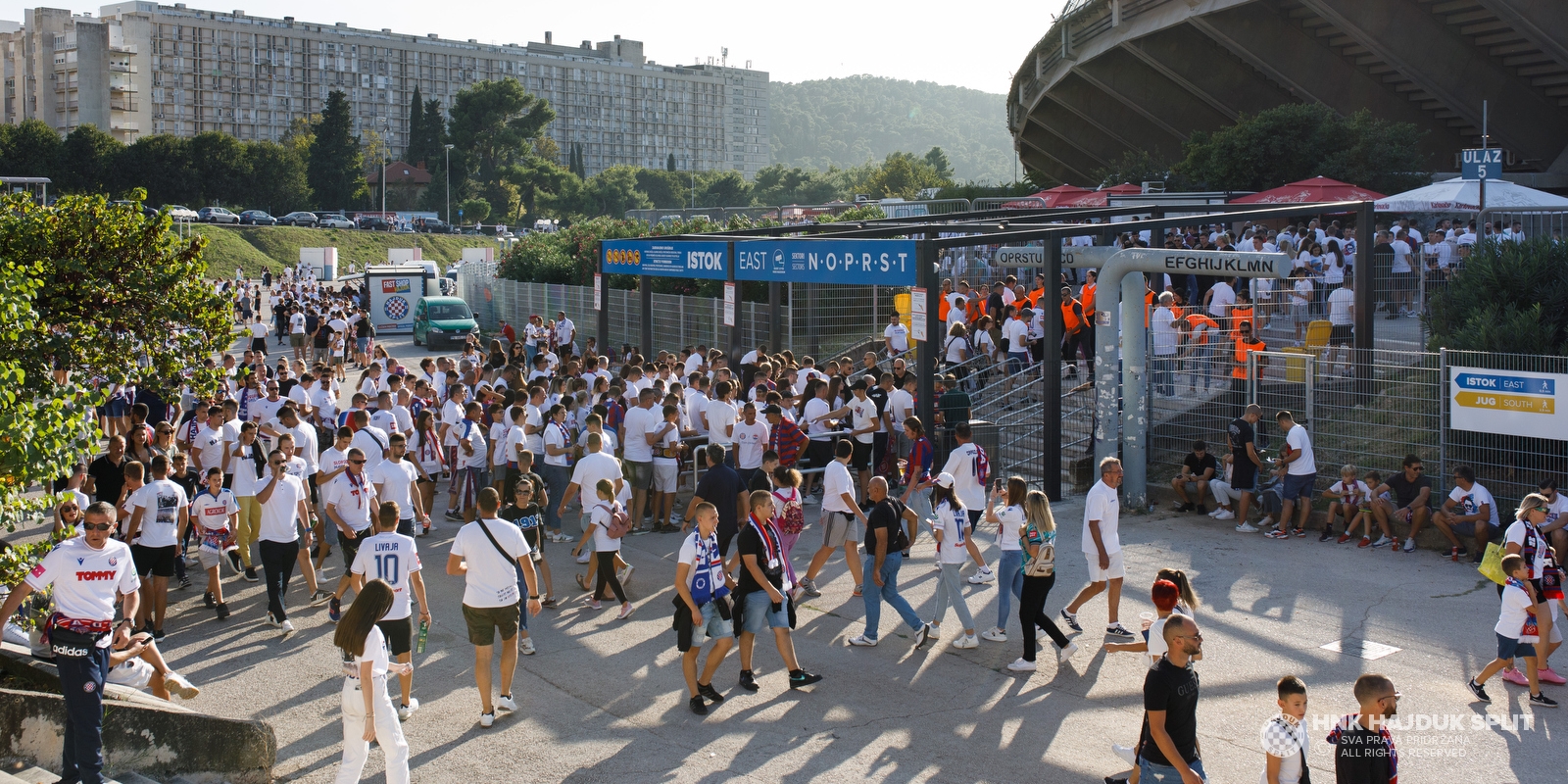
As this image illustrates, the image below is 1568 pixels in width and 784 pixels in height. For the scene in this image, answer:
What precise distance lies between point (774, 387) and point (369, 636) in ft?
29.0

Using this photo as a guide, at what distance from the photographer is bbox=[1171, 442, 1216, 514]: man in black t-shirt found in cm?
1395

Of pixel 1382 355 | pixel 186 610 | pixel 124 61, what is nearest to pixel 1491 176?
pixel 1382 355

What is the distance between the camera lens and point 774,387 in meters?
14.9

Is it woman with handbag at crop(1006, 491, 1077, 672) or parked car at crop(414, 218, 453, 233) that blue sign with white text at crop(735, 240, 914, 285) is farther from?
parked car at crop(414, 218, 453, 233)

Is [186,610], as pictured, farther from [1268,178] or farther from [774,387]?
[1268,178]

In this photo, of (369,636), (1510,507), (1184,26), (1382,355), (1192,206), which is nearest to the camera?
(369,636)

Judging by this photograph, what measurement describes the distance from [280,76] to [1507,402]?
530 feet

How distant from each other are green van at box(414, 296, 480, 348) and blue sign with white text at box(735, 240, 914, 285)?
18.4 m

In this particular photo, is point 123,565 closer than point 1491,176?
Yes

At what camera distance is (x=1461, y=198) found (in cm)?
2006

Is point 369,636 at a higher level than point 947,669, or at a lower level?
higher

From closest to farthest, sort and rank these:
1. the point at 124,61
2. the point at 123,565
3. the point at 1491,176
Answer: the point at 123,565
the point at 1491,176
the point at 124,61

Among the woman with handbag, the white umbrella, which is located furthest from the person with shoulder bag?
the white umbrella

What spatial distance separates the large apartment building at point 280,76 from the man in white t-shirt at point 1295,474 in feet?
447
